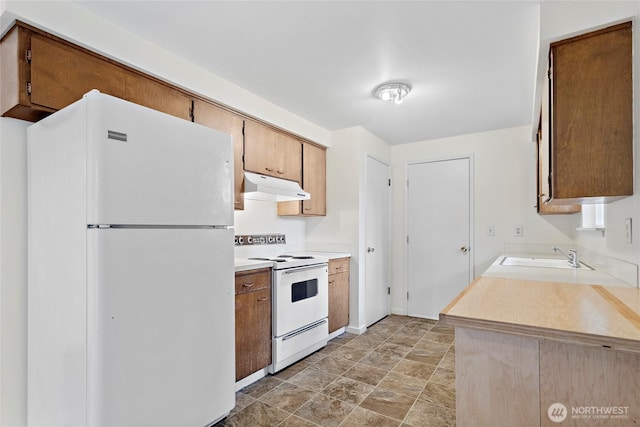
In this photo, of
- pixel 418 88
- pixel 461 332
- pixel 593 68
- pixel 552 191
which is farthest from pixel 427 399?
pixel 418 88

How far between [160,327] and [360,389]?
1.50 metres

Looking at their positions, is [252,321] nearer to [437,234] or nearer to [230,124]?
[230,124]

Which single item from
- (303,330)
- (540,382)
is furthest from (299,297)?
(540,382)

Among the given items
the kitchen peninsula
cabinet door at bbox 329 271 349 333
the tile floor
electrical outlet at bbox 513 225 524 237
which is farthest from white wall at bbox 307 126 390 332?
the kitchen peninsula

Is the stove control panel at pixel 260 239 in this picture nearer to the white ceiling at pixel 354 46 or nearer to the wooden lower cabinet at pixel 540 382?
the white ceiling at pixel 354 46

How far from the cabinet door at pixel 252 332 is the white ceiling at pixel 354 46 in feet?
5.45

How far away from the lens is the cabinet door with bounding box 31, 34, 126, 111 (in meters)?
1.55

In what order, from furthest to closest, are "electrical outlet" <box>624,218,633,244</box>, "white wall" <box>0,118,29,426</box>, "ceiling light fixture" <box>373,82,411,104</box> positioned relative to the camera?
"ceiling light fixture" <box>373,82,411,104</box> < "white wall" <box>0,118,29,426</box> < "electrical outlet" <box>624,218,633,244</box>

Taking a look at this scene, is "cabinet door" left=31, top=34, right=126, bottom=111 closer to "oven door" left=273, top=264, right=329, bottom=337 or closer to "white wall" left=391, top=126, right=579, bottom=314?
"oven door" left=273, top=264, right=329, bottom=337

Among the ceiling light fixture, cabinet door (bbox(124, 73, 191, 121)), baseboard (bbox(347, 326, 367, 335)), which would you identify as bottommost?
baseboard (bbox(347, 326, 367, 335))

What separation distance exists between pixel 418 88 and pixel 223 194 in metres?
1.82

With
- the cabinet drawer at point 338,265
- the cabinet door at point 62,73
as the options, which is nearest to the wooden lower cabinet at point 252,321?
the cabinet drawer at point 338,265

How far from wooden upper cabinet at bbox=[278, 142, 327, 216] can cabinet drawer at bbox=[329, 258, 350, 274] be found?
1.95 feet

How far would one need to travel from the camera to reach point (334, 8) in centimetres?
169
